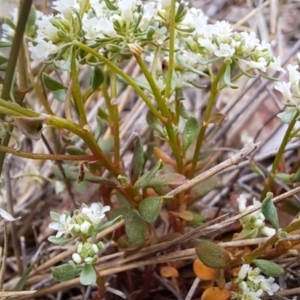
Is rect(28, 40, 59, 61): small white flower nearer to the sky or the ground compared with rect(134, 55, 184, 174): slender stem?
nearer to the sky

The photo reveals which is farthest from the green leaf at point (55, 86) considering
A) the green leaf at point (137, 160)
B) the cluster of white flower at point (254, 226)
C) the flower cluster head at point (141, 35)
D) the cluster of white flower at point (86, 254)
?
the cluster of white flower at point (254, 226)

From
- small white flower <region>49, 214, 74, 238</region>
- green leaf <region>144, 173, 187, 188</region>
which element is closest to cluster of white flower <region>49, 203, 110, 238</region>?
small white flower <region>49, 214, 74, 238</region>

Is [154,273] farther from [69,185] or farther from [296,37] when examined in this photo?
[296,37]

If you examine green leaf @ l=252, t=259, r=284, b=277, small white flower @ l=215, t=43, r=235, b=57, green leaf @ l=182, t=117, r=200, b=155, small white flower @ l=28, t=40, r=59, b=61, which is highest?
small white flower @ l=28, t=40, r=59, b=61

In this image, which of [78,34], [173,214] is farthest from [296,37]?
[78,34]

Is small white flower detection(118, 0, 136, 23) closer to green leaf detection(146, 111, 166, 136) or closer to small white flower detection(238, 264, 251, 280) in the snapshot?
green leaf detection(146, 111, 166, 136)

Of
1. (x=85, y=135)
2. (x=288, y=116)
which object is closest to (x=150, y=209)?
(x=85, y=135)
